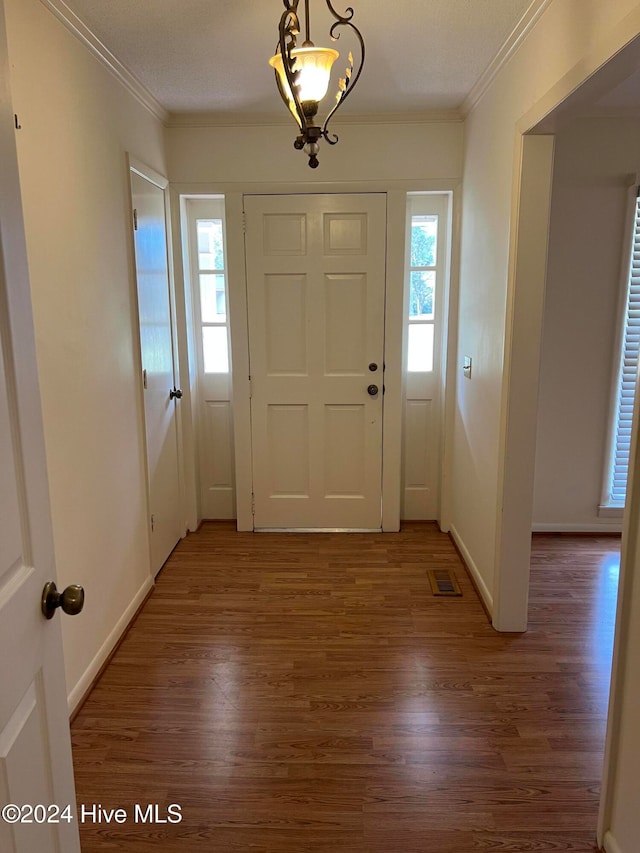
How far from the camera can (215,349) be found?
374 cm

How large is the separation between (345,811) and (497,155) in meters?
2.63

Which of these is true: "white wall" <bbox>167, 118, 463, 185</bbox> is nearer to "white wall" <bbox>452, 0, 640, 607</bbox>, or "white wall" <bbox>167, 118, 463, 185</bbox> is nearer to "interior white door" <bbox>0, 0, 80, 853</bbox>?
"white wall" <bbox>452, 0, 640, 607</bbox>

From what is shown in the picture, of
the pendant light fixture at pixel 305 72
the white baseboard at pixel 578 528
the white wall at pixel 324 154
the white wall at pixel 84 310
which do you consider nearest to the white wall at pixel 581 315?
the white baseboard at pixel 578 528

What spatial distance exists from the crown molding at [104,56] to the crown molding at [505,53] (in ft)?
5.29

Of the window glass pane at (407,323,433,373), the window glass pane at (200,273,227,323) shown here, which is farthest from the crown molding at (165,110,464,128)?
the window glass pane at (407,323,433,373)

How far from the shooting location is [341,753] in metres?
1.90

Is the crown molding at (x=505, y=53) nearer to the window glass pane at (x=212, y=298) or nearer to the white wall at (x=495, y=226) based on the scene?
the white wall at (x=495, y=226)

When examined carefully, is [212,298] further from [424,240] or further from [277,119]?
[424,240]

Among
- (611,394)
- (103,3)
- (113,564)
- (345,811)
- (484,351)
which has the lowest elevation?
(345,811)

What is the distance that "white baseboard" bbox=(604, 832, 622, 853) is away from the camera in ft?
4.90

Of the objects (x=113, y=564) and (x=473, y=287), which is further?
(x=473, y=287)

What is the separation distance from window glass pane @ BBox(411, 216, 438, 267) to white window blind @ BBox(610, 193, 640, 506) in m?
1.13

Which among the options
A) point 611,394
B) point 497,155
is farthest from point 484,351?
point 611,394

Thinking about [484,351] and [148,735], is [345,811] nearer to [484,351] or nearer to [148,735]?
[148,735]
